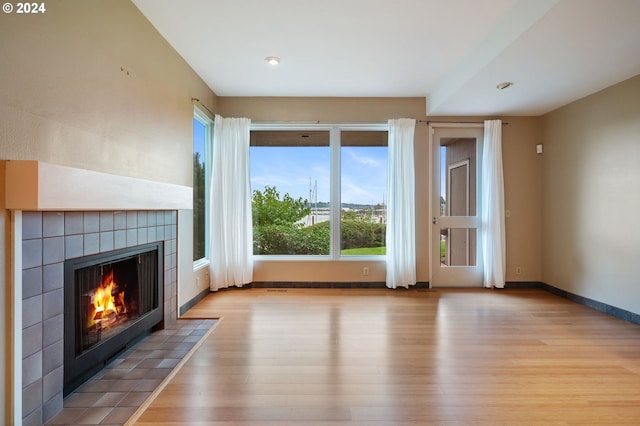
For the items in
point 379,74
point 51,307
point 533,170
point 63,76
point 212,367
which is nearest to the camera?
point 51,307

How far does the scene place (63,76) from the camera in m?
1.83

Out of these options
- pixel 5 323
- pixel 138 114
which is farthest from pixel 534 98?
pixel 5 323

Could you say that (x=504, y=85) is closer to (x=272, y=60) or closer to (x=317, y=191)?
(x=272, y=60)

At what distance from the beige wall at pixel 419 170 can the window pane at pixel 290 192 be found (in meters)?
0.27

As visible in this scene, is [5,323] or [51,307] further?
[51,307]

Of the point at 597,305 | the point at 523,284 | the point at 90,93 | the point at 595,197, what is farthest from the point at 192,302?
the point at 595,197

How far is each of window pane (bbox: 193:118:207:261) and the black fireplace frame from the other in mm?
1152

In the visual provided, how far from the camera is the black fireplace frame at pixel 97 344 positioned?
1862 mm

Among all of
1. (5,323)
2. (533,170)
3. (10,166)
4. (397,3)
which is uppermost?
(397,3)

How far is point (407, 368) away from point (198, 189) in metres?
3.28

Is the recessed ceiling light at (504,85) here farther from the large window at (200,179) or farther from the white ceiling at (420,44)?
the large window at (200,179)

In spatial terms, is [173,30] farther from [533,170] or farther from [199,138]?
[533,170]

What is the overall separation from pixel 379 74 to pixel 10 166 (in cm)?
351

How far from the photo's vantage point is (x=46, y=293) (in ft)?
5.55
